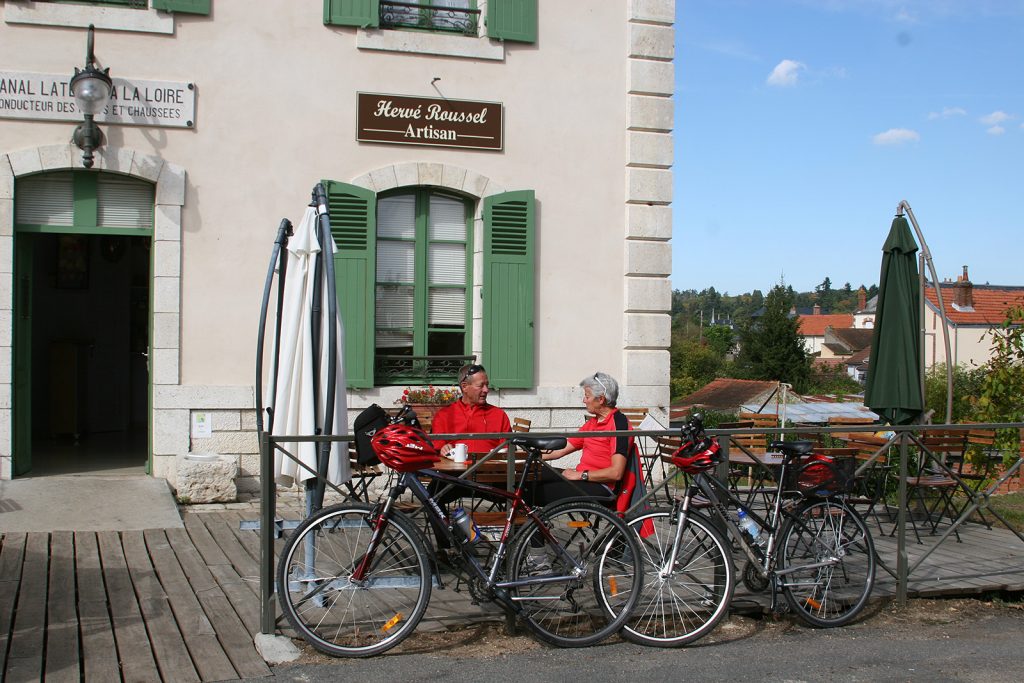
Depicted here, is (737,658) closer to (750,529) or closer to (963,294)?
(750,529)

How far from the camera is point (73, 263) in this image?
1223 centimetres

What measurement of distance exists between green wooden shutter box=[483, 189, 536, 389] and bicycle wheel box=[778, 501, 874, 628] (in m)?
4.17

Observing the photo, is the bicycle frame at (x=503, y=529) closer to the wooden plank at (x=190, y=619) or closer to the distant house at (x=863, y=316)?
the wooden plank at (x=190, y=619)

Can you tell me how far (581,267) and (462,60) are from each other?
7.05ft

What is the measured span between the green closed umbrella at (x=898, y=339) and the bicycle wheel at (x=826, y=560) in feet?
8.78

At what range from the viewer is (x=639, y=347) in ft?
31.0

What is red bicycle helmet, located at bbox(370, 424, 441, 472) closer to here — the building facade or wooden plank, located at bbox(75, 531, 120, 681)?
wooden plank, located at bbox(75, 531, 120, 681)

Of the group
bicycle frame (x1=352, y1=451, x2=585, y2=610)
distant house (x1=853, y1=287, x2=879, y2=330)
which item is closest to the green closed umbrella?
bicycle frame (x1=352, y1=451, x2=585, y2=610)

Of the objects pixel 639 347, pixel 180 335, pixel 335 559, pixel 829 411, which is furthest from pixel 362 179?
pixel 829 411

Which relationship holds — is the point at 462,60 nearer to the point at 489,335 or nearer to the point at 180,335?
the point at 489,335

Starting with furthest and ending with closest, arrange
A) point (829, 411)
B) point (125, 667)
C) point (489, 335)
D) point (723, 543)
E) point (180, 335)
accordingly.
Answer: point (829, 411) → point (489, 335) → point (180, 335) → point (723, 543) → point (125, 667)

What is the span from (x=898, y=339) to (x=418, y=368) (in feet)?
13.2

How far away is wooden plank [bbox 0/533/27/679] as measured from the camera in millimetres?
4707

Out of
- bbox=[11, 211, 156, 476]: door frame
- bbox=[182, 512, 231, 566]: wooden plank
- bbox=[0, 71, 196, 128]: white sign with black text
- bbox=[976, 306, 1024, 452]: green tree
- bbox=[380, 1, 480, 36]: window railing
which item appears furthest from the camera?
bbox=[976, 306, 1024, 452]: green tree
